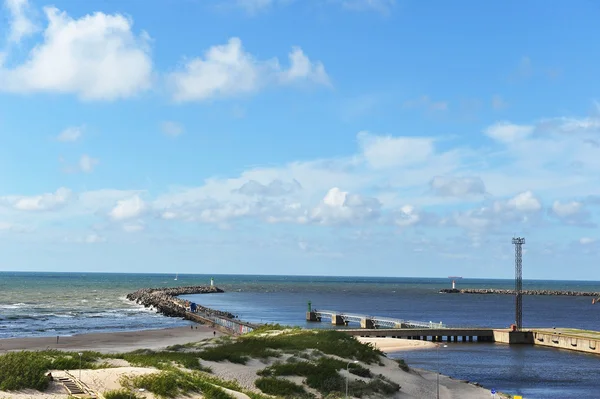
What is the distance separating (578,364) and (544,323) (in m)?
58.5

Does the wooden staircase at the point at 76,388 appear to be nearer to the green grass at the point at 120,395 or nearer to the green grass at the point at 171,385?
the green grass at the point at 120,395

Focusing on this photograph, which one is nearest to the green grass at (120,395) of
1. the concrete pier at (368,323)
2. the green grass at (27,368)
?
the green grass at (27,368)

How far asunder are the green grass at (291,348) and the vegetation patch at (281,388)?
202 inches

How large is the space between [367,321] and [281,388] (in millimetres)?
55535

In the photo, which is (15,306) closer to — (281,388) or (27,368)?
(281,388)

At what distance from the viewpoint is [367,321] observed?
323 feet

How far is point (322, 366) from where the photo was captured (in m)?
49.8

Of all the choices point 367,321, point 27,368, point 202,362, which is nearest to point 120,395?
point 27,368

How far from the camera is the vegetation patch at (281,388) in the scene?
43.8 metres

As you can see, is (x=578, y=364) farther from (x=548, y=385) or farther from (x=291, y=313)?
(x=291, y=313)

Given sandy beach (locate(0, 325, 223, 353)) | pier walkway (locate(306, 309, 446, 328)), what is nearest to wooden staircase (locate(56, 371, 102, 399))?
sandy beach (locate(0, 325, 223, 353))

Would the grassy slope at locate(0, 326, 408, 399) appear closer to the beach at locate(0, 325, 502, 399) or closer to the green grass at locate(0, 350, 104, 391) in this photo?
the green grass at locate(0, 350, 104, 391)

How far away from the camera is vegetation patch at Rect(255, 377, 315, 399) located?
4378 cm

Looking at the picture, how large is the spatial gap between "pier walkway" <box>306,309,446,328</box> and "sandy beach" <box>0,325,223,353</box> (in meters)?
22.7
